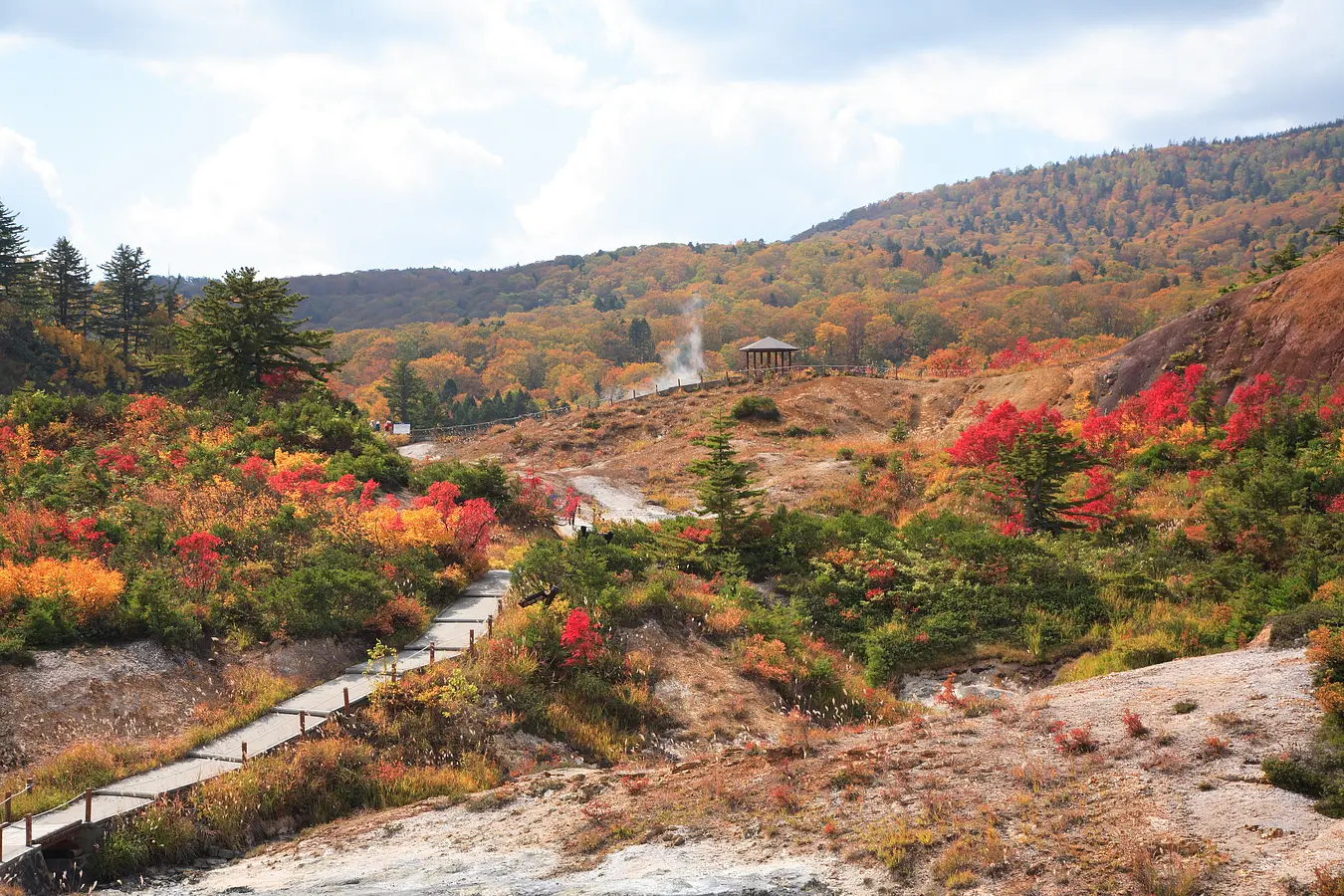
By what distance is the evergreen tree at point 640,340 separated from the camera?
15662cm

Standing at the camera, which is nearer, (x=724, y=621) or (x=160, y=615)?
(x=160, y=615)

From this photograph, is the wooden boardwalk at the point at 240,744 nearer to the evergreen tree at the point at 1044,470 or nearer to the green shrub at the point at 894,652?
the green shrub at the point at 894,652

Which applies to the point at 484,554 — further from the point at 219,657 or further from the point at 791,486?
the point at 791,486

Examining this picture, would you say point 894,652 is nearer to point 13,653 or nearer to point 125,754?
point 125,754

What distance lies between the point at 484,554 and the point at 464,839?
11.1 metres

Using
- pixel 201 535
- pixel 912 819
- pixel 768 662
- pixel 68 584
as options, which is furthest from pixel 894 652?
pixel 68 584

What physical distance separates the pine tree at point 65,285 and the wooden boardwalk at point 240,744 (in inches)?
2402

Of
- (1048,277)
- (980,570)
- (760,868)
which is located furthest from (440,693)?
(1048,277)

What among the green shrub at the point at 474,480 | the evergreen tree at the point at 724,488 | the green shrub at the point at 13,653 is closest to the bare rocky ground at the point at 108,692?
the green shrub at the point at 13,653

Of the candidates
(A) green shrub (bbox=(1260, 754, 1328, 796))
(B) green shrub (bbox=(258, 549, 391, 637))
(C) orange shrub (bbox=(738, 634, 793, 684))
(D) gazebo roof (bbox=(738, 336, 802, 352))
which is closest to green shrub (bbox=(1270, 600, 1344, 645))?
(A) green shrub (bbox=(1260, 754, 1328, 796))

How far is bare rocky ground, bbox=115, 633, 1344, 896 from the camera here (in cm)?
841

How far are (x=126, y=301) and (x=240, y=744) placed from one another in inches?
2607

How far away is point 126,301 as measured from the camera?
68.1 meters

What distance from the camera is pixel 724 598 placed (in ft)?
64.4
